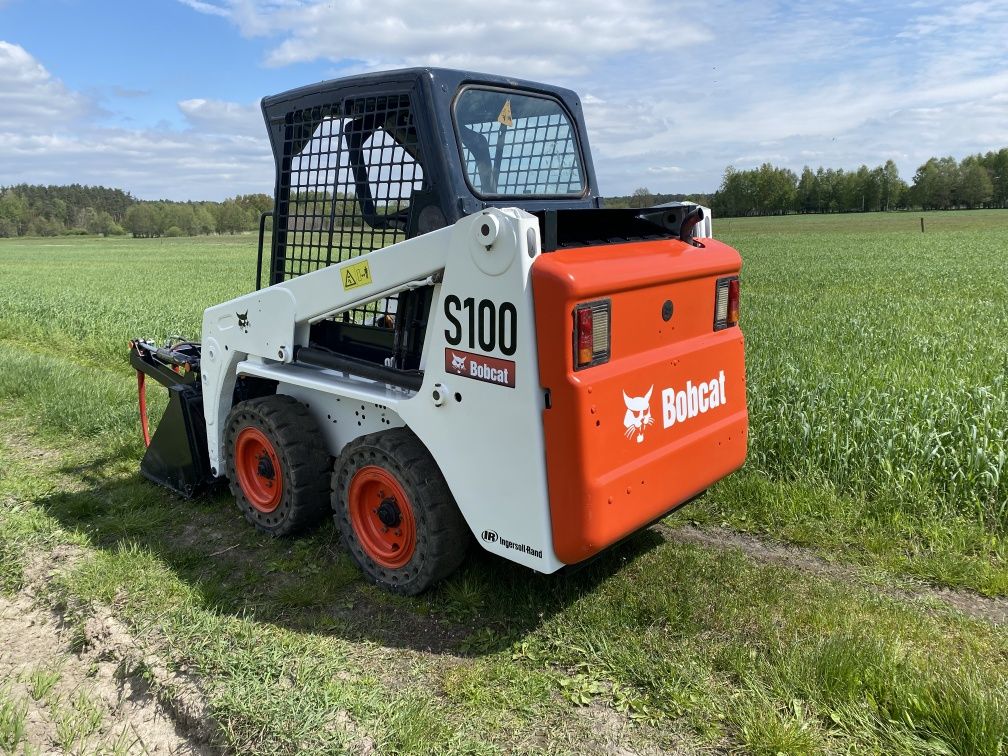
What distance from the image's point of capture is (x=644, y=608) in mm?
3053

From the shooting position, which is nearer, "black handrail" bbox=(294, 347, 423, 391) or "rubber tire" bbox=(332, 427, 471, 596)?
"rubber tire" bbox=(332, 427, 471, 596)

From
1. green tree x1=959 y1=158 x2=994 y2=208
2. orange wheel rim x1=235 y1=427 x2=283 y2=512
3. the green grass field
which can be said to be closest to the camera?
the green grass field

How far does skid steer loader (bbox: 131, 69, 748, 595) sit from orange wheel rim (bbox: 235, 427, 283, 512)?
2 cm

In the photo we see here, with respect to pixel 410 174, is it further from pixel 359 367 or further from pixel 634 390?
pixel 634 390

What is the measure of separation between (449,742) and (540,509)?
0.86 m

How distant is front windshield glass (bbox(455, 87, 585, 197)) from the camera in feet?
10.8

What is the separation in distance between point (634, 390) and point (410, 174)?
4.78 ft

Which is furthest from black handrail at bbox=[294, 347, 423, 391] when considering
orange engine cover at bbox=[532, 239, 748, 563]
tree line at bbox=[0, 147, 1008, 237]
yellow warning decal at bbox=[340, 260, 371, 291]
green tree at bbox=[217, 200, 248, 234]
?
green tree at bbox=[217, 200, 248, 234]

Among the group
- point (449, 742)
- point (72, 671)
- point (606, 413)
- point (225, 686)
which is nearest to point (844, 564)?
point (606, 413)

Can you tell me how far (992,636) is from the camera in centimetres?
280

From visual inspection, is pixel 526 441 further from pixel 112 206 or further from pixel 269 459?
pixel 112 206

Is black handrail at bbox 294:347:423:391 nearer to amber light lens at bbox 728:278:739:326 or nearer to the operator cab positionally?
the operator cab

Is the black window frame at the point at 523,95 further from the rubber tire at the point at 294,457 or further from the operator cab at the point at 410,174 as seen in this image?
the rubber tire at the point at 294,457

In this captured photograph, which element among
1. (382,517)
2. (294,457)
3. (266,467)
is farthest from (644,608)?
(266,467)
